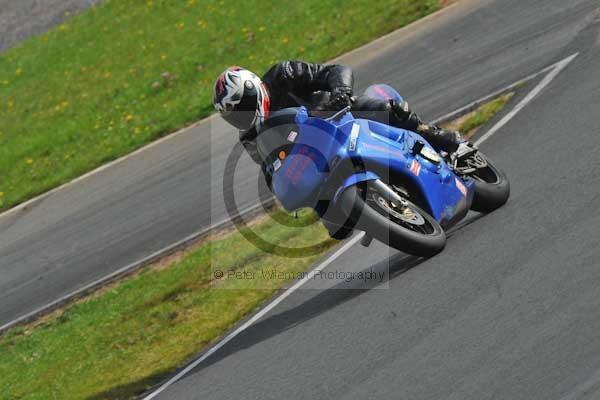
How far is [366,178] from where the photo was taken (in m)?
6.82

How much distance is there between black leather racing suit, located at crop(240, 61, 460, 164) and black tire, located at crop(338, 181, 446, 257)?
3.46 ft

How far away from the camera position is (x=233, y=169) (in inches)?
494

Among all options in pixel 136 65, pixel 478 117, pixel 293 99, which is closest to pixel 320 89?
pixel 293 99

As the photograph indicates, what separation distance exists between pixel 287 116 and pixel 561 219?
2.19 m

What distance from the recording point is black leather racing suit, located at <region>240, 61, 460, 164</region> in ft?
25.3

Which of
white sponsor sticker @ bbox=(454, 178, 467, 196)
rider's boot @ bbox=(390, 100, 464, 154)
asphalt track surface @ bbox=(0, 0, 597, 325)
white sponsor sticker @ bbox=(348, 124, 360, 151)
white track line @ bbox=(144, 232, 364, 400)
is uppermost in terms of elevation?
white sponsor sticker @ bbox=(348, 124, 360, 151)

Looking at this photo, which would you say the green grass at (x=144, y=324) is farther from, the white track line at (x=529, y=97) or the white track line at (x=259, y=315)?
the white track line at (x=529, y=97)

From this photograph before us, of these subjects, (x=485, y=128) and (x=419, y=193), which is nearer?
(x=419, y=193)

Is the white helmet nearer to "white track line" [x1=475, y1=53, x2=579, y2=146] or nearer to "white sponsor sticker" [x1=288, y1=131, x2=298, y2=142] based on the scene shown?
"white sponsor sticker" [x1=288, y1=131, x2=298, y2=142]

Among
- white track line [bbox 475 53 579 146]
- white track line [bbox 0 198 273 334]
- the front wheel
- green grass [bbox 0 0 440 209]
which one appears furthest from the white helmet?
green grass [bbox 0 0 440 209]

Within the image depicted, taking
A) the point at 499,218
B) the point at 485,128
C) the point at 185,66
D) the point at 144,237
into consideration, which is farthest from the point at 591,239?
the point at 185,66

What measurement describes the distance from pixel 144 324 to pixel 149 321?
0.06 meters

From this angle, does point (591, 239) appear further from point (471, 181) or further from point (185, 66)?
point (185, 66)

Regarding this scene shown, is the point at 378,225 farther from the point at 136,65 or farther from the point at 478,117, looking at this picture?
the point at 136,65
